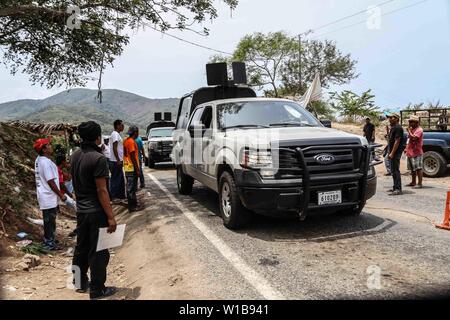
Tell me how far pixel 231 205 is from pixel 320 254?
4.85 ft

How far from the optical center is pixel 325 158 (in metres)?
5.09

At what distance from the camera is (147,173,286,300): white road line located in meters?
3.65

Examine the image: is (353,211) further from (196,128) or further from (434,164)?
(434,164)

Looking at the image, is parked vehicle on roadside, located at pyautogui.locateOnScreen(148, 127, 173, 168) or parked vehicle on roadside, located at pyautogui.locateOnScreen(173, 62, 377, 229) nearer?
parked vehicle on roadside, located at pyautogui.locateOnScreen(173, 62, 377, 229)

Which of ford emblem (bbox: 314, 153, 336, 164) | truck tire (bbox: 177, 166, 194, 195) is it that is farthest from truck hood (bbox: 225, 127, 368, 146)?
truck tire (bbox: 177, 166, 194, 195)

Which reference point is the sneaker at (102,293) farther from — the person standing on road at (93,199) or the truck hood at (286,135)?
the truck hood at (286,135)

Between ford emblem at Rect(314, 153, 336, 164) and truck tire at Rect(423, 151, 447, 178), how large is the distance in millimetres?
7176

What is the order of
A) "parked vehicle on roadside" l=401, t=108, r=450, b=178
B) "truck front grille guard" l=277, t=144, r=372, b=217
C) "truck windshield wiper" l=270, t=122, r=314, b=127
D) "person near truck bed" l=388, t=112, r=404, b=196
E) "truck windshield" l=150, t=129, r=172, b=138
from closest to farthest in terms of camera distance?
1. "truck front grille guard" l=277, t=144, r=372, b=217
2. "truck windshield wiper" l=270, t=122, r=314, b=127
3. "person near truck bed" l=388, t=112, r=404, b=196
4. "parked vehicle on roadside" l=401, t=108, r=450, b=178
5. "truck windshield" l=150, t=129, r=172, b=138

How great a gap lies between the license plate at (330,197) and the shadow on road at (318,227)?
207 millimetres

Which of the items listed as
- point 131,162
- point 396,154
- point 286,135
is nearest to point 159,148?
point 131,162

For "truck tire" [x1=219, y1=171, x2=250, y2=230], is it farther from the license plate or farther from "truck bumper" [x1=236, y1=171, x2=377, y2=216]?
the license plate

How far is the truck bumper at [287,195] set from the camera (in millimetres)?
4984

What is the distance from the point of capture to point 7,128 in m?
10.3
